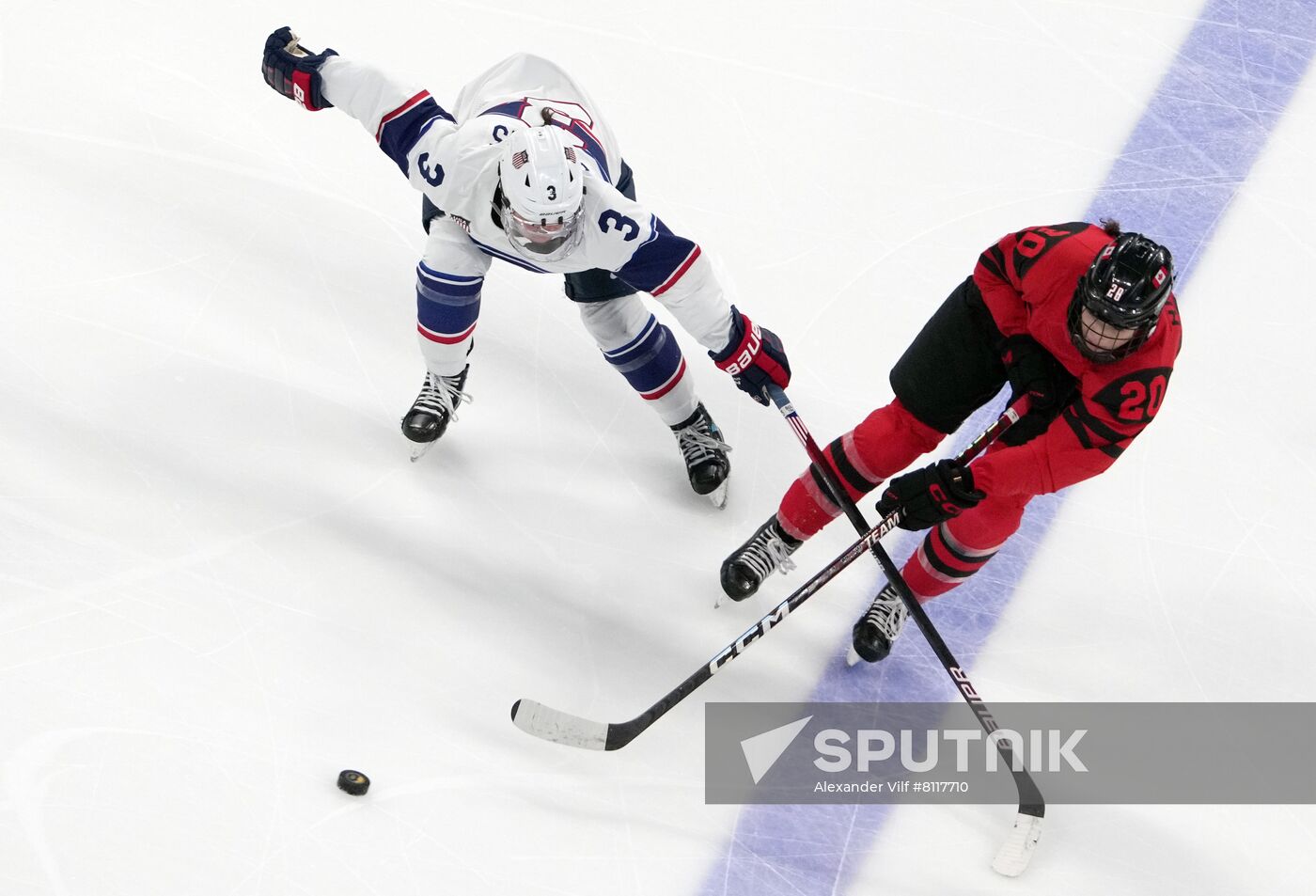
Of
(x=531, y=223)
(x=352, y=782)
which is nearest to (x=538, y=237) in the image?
(x=531, y=223)

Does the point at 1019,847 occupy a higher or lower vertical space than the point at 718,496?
lower

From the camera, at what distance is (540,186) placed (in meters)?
2.82

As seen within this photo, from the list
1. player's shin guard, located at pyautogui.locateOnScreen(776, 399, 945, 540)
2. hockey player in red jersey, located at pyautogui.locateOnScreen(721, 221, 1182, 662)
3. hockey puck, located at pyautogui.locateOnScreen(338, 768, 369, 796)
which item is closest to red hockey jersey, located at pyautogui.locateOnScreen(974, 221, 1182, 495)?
hockey player in red jersey, located at pyautogui.locateOnScreen(721, 221, 1182, 662)

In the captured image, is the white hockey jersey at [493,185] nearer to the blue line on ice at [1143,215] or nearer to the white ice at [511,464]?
the white ice at [511,464]

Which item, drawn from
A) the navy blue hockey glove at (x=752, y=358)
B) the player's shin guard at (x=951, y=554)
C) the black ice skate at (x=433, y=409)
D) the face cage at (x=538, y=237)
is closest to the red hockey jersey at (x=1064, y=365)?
the player's shin guard at (x=951, y=554)

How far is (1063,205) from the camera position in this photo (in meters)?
4.26

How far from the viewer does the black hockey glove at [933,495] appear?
2965mm

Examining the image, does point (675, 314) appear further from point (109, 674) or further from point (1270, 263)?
point (1270, 263)

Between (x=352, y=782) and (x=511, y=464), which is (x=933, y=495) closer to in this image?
(x=511, y=464)

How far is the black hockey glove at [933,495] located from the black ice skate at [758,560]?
0.41m

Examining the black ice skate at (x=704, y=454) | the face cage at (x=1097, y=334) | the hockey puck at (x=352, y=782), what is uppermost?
the face cage at (x=1097, y=334)

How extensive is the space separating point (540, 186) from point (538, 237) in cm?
13

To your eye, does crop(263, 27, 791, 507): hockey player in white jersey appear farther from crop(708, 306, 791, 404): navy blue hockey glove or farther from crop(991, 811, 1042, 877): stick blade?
crop(991, 811, 1042, 877): stick blade

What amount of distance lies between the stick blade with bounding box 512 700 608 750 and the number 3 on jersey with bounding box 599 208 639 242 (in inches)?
44.0
